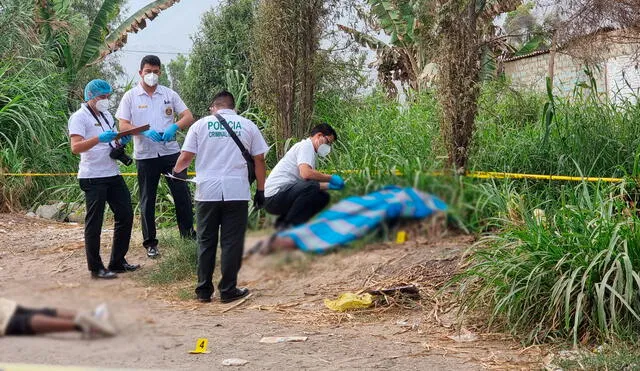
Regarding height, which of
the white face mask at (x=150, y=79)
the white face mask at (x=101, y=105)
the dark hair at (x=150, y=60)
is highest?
the dark hair at (x=150, y=60)

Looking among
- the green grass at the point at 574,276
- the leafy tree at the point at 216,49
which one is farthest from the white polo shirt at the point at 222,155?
the green grass at the point at 574,276

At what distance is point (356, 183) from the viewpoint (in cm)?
157

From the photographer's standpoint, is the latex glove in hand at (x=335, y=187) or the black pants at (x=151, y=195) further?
the black pants at (x=151, y=195)

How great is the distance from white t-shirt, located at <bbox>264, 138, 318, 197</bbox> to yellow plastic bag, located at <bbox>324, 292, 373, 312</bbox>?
3694 mm

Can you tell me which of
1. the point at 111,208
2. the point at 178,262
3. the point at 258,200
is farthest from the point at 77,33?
the point at 258,200

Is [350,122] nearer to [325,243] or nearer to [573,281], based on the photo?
[325,243]

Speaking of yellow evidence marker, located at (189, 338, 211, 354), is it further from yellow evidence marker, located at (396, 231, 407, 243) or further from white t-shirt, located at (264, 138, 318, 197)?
yellow evidence marker, located at (396, 231, 407, 243)

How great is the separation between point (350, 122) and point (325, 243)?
1.38 m

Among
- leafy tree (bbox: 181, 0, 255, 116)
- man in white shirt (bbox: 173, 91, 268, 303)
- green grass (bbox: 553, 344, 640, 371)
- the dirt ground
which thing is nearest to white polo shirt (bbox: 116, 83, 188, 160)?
the dirt ground

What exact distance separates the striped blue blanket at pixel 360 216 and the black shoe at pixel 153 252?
1.49 m

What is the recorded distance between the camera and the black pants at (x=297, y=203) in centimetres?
148

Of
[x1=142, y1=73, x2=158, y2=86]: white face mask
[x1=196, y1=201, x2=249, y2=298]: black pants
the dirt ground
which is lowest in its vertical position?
the dirt ground

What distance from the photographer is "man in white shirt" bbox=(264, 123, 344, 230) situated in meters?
1.50

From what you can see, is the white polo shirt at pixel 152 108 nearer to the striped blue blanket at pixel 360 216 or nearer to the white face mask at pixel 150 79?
the white face mask at pixel 150 79
